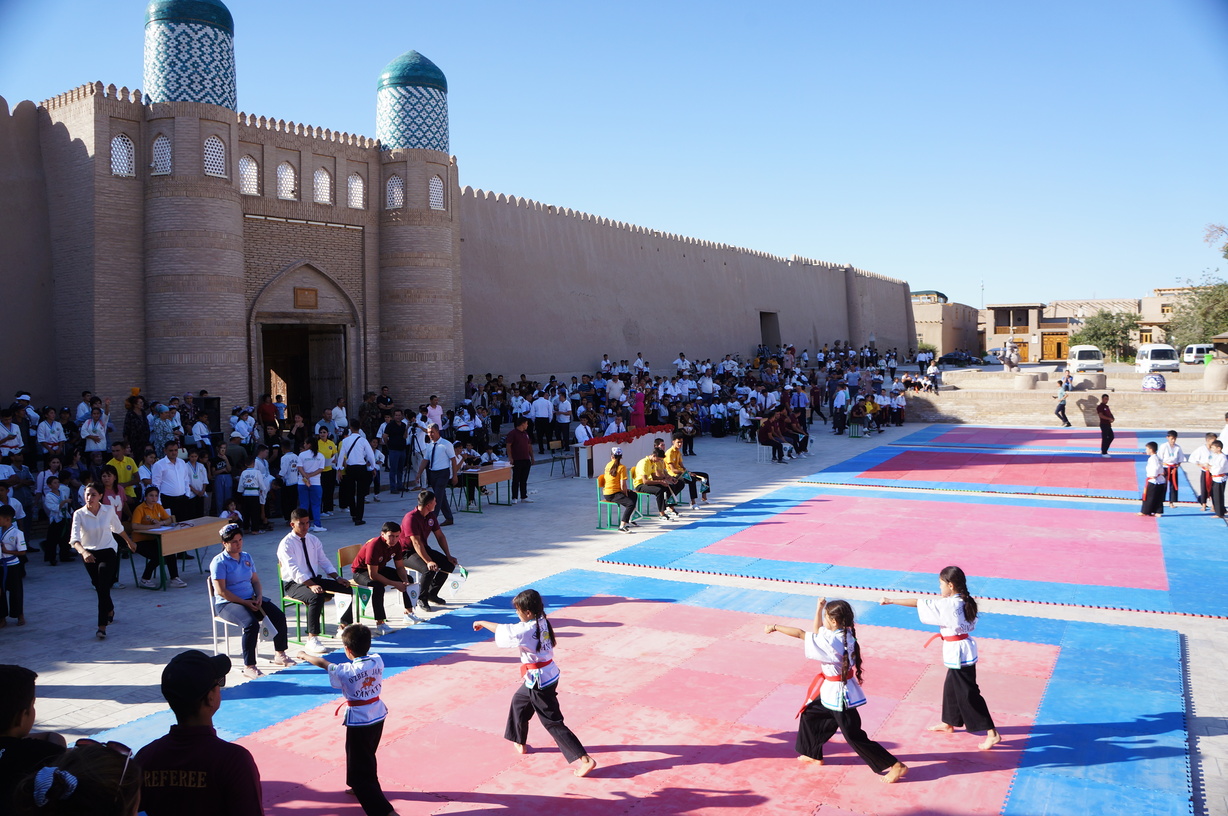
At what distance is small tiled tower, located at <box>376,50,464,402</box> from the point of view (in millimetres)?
21844

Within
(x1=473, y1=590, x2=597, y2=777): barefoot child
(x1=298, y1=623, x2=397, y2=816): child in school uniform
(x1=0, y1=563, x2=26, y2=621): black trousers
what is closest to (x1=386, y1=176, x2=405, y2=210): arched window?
(x1=0, y1=563, x2=26, y2=621): black trousers

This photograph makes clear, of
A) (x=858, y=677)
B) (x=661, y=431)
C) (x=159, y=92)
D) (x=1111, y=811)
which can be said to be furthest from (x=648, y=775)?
(x=159, y=92)

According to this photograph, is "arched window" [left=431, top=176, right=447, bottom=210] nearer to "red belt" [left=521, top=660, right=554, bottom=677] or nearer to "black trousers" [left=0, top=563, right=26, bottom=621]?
"black trousers" [left=0, top=563, right=26, bottom=621]

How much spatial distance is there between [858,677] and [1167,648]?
414 cm

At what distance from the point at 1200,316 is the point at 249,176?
48735 millimetres

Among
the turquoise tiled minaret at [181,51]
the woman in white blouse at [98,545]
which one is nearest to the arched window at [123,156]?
the turquoise tiled minaret at [181,51]

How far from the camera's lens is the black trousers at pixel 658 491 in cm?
1482

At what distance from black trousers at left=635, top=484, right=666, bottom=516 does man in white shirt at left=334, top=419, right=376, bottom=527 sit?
4215 mm

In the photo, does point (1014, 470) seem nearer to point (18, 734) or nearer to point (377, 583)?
point (377, 583)

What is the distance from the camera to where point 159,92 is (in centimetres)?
1762

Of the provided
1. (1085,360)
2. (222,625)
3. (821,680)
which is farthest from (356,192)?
(1085,360)

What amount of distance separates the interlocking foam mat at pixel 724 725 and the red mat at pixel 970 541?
220 cm

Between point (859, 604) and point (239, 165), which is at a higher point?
point (239, 165)

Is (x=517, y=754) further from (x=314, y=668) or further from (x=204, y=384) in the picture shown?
(x=204, y=384)
